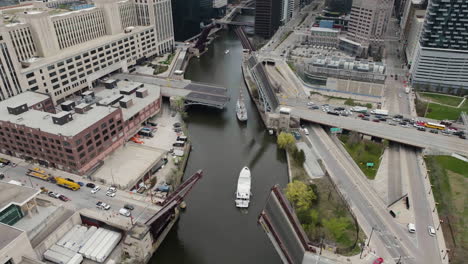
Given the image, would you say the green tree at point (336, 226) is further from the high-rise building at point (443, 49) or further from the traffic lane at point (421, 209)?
the high-rise building at point (443, 49)

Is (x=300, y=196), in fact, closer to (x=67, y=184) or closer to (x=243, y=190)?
(x=243, y=190)

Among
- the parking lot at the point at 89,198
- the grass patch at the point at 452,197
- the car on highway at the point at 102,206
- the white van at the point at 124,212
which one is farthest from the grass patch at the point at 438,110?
the car on highway at the point at 102,206

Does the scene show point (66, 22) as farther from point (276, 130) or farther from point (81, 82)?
point (276, 130)

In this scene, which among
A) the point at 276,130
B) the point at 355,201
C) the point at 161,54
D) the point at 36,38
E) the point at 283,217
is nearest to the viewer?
the point at 283,217

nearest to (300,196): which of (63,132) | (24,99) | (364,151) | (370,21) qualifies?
(364,151)

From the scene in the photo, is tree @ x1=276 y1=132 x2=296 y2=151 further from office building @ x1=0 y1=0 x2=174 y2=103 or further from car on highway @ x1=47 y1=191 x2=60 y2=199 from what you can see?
office building @ x1=0 y1=0 x2=174 y2=103

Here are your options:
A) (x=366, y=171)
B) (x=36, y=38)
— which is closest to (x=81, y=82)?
(x=36, y=38)

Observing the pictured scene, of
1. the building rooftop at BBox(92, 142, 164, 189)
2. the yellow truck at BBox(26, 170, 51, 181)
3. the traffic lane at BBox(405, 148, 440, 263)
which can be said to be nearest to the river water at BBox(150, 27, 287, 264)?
the building rooftop at BBox(92, 142, 164, 189)
